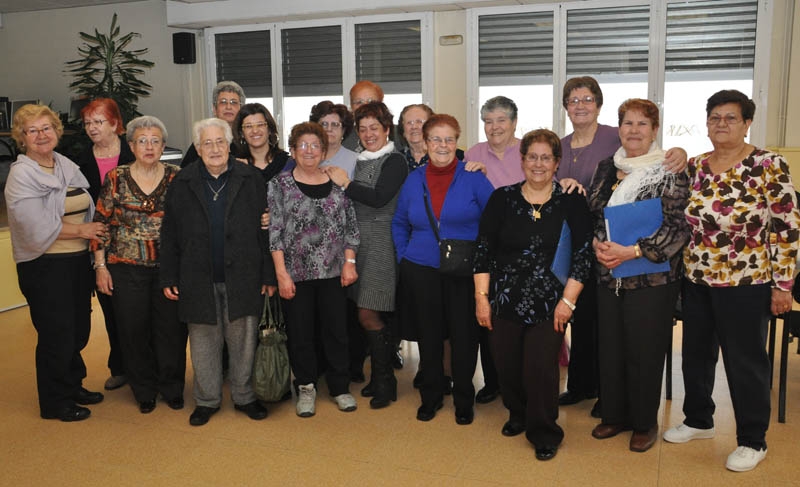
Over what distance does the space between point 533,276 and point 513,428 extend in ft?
2.65

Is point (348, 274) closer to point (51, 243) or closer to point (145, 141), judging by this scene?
point (145, 141)

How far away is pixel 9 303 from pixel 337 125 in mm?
3844

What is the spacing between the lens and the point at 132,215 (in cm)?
347

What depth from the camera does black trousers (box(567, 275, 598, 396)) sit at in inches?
139

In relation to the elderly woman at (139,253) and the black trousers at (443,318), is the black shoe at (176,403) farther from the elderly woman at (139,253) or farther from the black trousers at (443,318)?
the black trousers at (443,318)

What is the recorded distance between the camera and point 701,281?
114 inches

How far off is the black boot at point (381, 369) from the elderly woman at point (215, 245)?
63cm

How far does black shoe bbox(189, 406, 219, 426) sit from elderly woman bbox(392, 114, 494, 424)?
107 cm

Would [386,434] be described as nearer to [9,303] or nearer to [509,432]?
[509,432]

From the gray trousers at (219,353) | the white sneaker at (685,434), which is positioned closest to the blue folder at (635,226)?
the white sneaker at (685,434)

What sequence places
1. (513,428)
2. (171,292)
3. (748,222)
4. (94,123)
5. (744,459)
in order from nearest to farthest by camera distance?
(748,222) < (744,459) < (513,428) < (171,292) < (94,123)

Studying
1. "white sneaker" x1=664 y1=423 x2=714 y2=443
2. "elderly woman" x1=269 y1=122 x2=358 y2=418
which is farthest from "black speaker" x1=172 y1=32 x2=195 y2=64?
"white sneaker" x1=664 y1=423 x2=714 y2=443

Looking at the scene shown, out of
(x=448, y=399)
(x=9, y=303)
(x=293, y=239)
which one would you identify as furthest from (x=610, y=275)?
(x=9, y=303)

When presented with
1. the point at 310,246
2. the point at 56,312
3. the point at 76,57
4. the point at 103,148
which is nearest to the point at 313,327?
the point at 310,246
